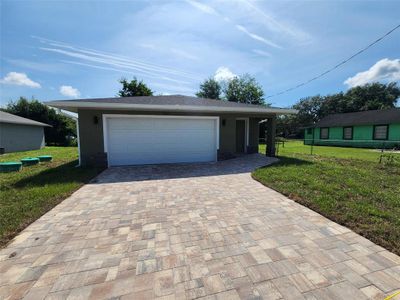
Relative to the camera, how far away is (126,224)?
3018 mm

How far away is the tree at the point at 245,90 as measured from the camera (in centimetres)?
3050

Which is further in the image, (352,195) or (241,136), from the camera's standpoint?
(241,136)

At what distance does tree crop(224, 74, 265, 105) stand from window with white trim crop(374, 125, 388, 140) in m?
15.5

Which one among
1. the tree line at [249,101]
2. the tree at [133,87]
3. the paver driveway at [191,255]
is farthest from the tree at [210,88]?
the paver driveway at [191,255]

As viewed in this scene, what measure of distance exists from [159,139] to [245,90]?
25.8 meters

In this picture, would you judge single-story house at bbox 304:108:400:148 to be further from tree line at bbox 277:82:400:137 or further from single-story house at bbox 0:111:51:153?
single-story house at bbox 0:111:51:153

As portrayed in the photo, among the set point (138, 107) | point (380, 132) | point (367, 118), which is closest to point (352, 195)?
point (138, 107)

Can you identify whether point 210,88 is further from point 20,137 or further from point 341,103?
point 341,103

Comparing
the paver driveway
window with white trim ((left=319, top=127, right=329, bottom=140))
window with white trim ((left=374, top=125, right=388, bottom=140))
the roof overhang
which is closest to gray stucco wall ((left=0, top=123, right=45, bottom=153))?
the roof overhang

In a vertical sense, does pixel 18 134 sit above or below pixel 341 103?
below

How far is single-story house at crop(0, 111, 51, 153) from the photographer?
13784 millimetres

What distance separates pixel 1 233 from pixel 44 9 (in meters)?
7.06

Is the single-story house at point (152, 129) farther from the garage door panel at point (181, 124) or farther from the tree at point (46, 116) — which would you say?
the tree at point (46, 116)

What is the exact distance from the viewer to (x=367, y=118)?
18750 millimetres
